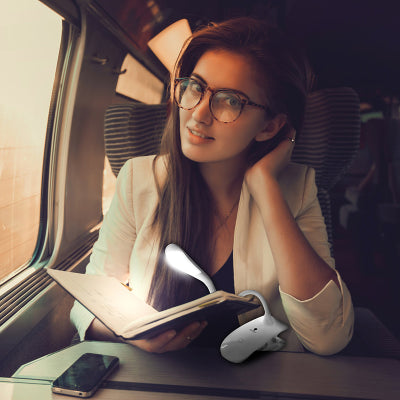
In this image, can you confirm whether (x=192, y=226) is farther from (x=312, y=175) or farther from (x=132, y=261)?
(x=312, y=175)

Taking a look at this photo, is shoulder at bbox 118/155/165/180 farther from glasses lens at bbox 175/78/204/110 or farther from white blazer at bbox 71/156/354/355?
glasses lens at bbox 175/78/204/110

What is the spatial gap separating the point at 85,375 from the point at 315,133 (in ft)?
3.78

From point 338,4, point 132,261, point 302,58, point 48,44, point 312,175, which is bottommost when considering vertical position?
point 132,261

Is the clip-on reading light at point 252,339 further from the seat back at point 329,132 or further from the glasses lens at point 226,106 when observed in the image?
the seat back at point 329,132

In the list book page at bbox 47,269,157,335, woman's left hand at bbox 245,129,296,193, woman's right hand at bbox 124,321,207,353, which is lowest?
woman's right hand at bbox 124,321,207,353

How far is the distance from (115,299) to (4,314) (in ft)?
2.07

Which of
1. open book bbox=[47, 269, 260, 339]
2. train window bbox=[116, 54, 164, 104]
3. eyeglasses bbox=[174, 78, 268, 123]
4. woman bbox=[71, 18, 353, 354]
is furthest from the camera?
train window bbox=[116, 54, 164, 104]

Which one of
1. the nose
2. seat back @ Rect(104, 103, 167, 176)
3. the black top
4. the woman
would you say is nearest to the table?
the woman

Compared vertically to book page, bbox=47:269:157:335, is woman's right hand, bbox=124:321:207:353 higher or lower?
lower

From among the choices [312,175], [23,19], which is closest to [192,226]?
[312,175]

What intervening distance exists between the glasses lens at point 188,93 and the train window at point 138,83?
1322 mm

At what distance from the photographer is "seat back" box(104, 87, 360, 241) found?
1400 mm

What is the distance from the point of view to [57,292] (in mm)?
1611

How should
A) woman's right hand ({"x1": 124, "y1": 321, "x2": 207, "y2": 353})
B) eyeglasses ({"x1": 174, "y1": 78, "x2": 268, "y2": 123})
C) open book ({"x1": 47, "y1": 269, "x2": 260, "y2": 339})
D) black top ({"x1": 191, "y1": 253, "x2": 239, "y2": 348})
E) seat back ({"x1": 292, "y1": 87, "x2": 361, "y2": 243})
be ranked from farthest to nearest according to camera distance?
seat back ({"x1": 292, "y1": 87, "x2": 361, "y2": 243}) < black top ({"x1": 191, "y1": 253, "x2": 239, "y2": 348}) < eyeglasses ({"x1": 174, "y1": 78, "x2": 268, "y2": 123}) < woman's right hand ({"x1": 124, "y1": 321, "x2": 207, "y2": 353}) < open book ({"x1": 47, "y1": 269, "x2": 260, "y2": 339})
